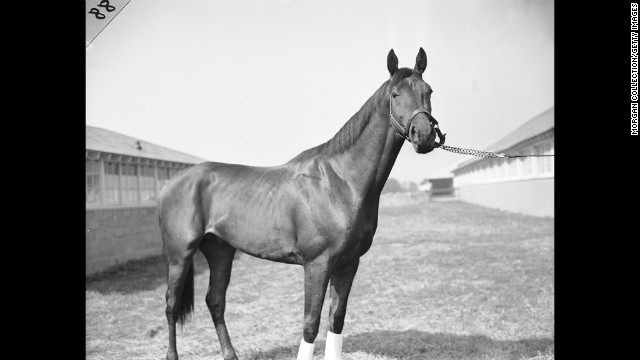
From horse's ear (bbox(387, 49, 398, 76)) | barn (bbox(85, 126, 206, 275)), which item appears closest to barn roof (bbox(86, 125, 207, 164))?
barn (bbox(85, 126, 206, 275))

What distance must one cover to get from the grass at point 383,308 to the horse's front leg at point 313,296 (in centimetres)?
126

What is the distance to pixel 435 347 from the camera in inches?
202

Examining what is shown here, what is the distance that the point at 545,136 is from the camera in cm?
1533

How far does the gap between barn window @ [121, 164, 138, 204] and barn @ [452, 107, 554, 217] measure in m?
12.1

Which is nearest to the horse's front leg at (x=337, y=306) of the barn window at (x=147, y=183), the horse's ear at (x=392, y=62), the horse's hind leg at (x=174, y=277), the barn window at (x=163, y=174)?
the horse's hind leg at (x=174, y=277)

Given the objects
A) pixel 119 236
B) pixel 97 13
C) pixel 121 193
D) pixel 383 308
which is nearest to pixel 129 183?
pixel 121 193

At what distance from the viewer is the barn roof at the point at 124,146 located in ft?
29.3

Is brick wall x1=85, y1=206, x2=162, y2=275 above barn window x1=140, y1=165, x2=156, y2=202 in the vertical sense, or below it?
below

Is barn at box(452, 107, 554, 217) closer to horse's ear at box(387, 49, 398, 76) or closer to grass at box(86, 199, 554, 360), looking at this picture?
grass at box(86, 199, 554, 360)

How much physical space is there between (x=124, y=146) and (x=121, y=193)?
1.02 m

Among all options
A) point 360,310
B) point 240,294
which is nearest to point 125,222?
point 240,294

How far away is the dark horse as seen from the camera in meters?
3.55
